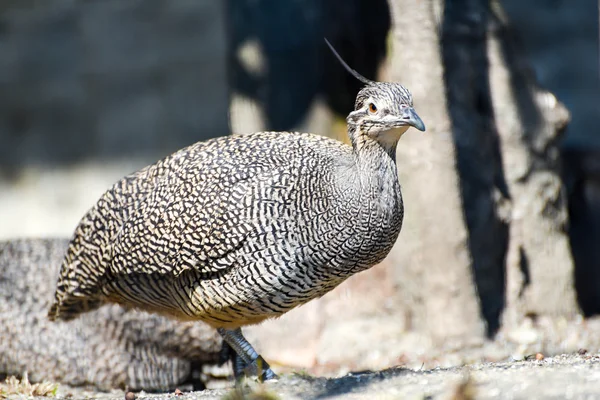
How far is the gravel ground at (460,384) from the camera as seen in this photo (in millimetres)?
4215

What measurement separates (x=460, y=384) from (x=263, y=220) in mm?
1537

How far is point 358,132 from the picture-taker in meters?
5.29

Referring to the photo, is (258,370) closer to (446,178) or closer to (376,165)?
(376,165)

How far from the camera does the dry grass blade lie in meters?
5.99

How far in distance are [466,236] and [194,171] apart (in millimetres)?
2357

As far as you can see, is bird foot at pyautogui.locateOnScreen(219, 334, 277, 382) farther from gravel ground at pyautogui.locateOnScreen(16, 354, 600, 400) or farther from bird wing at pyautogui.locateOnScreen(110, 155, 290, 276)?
bird wing at pyautogui.locateOnScreen(110, 155, 290, 276)

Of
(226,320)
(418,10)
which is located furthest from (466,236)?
(226,320)

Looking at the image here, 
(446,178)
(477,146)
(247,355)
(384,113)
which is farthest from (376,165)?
(477,146)

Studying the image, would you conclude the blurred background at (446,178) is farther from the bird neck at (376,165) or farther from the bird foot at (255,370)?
the bird neck at (376,165)

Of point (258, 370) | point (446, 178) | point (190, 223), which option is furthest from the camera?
point (446, 178)

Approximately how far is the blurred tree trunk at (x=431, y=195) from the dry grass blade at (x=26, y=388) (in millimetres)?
2727

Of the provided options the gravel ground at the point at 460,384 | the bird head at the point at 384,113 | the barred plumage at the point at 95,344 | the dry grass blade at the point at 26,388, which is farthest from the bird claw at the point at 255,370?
the bird head at the point at 384,113

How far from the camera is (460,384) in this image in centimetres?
418

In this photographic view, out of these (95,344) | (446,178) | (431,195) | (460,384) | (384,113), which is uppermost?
(384,113)
